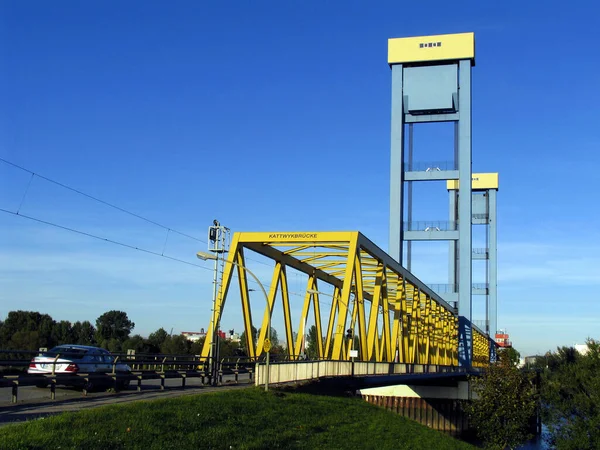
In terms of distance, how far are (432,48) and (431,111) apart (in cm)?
562

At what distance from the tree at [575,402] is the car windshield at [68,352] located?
28.1 metres

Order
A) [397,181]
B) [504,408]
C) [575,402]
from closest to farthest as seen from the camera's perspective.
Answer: [575,402] < [504,408] < [397,181]

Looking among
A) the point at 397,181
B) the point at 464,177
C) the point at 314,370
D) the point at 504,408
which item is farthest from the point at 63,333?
the point at 314,370

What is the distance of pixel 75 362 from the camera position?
23.7 meters

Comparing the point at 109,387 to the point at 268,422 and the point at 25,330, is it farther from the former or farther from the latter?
the point at 25,330

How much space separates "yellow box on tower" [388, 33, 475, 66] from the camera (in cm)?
6494

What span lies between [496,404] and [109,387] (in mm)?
28280

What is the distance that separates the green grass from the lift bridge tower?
38.2 meters

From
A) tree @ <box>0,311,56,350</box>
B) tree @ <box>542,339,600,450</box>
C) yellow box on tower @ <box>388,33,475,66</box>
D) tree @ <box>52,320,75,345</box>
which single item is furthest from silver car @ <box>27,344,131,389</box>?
tree @ <box>52,320,75,345</box>

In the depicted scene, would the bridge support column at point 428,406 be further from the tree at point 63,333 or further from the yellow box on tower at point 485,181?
the tree at point 63,333

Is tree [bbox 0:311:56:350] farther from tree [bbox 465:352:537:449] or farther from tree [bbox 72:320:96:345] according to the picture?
tree [bbox 465:352:537:449]

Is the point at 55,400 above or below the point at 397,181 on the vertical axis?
below

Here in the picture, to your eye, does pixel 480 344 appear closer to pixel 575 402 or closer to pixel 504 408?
pixel 575 402

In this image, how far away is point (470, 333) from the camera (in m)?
73.0
